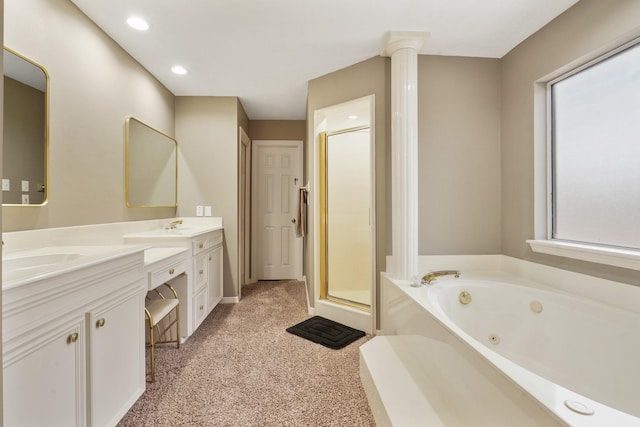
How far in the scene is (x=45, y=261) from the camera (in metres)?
1.36

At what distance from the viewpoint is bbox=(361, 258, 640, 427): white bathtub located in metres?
0.81

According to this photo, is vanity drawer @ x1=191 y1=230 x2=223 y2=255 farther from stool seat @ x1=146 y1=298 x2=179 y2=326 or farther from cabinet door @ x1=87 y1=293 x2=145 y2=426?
cabinet door @ x1=87 y1=293 x2=145 y2=426

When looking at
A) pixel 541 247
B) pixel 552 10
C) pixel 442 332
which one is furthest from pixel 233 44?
pixel 541 247

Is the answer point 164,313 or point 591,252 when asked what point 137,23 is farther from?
point 591,252

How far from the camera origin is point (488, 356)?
3.23 feet

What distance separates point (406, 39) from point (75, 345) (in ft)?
8.27

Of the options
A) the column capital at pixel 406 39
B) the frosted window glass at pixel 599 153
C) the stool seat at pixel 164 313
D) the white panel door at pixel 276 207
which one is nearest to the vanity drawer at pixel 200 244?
the stool seat at pixel 164 313

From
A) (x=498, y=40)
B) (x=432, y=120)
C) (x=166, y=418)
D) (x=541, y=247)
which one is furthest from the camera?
(x=432, y=120)

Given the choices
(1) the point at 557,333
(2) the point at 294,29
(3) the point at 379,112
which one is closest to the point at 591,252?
(1) the point at 557,333

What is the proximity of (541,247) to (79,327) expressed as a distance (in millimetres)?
2581

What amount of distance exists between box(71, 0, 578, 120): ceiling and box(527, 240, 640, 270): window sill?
1456 millimetres

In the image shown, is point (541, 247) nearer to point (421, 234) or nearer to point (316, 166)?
point (421, 234)

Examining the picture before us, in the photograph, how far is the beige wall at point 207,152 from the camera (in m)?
3.13

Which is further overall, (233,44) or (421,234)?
(421,234)
